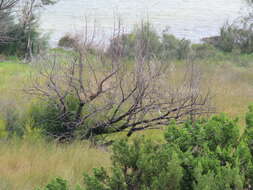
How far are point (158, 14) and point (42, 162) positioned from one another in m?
30.8

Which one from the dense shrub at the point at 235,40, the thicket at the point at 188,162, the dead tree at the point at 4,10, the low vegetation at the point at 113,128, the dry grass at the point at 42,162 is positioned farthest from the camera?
the dense shrub at the point at 235,40

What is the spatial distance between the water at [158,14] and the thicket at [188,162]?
908 inches

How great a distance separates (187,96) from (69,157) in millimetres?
2781

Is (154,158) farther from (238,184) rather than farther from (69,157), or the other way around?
(69,157)

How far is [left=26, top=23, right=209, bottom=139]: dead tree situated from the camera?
7.59 metres

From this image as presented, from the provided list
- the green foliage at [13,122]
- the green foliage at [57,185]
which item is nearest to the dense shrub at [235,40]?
the green foliage at [13,122]

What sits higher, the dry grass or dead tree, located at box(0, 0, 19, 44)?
dead tree, located at box(0, 0, 19, 44)

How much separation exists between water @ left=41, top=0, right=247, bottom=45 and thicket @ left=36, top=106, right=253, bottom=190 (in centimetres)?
2306

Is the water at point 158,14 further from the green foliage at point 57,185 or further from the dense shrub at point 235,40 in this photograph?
the green foliage at point 57,185

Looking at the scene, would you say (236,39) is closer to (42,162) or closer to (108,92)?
(108,92)

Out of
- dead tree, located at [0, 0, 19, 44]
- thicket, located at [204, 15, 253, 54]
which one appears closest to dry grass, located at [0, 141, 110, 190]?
dead tree, located at [0, 0, 19, 44]

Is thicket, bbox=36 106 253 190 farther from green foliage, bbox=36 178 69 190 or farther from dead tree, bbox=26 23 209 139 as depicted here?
dead tree, bbox=26 23 209 139

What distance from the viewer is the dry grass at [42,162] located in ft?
17.5

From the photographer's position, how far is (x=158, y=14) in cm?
3562
